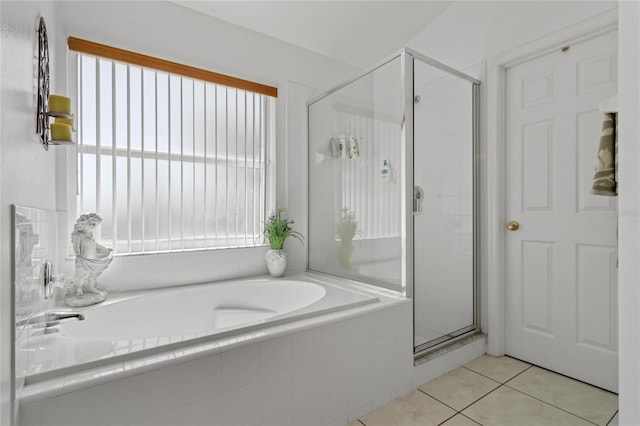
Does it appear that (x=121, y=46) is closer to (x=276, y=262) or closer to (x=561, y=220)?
(x=276, y=262)

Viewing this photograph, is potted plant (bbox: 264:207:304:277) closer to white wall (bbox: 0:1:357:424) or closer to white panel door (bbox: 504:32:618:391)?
white wall (bbox: 0:1:357:424)

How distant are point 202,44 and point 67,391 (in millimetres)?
2132

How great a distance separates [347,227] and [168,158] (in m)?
1.29

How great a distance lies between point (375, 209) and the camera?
221cm

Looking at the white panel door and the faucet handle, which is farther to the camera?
the white panel door

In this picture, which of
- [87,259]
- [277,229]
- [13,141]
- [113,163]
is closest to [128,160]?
[113,163]

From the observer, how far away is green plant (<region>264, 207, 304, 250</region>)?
8.31 ft

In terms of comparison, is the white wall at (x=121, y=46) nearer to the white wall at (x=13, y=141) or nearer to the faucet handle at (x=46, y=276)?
the white wall at (x=13, y=141)

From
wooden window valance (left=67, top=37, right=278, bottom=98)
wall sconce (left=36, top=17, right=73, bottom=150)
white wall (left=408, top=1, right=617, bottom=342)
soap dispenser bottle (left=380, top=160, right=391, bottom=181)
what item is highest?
white wall (left=408, top=1, right=617, bottom=342)

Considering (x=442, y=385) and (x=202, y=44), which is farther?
(x=202, y=44)

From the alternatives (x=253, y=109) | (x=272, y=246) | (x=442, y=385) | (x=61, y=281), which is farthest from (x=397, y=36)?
(x=61, y=281)

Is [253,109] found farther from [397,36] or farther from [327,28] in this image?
[397,36]

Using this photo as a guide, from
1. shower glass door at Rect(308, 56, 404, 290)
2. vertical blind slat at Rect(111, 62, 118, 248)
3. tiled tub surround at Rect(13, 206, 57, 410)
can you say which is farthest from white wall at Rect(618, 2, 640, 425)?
vertical blind slat at Rect(111, 62, 118, 248)

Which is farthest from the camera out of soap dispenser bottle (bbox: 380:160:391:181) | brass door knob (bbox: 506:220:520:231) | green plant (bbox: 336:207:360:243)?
green plant (bbox: 336:207:360:243)
